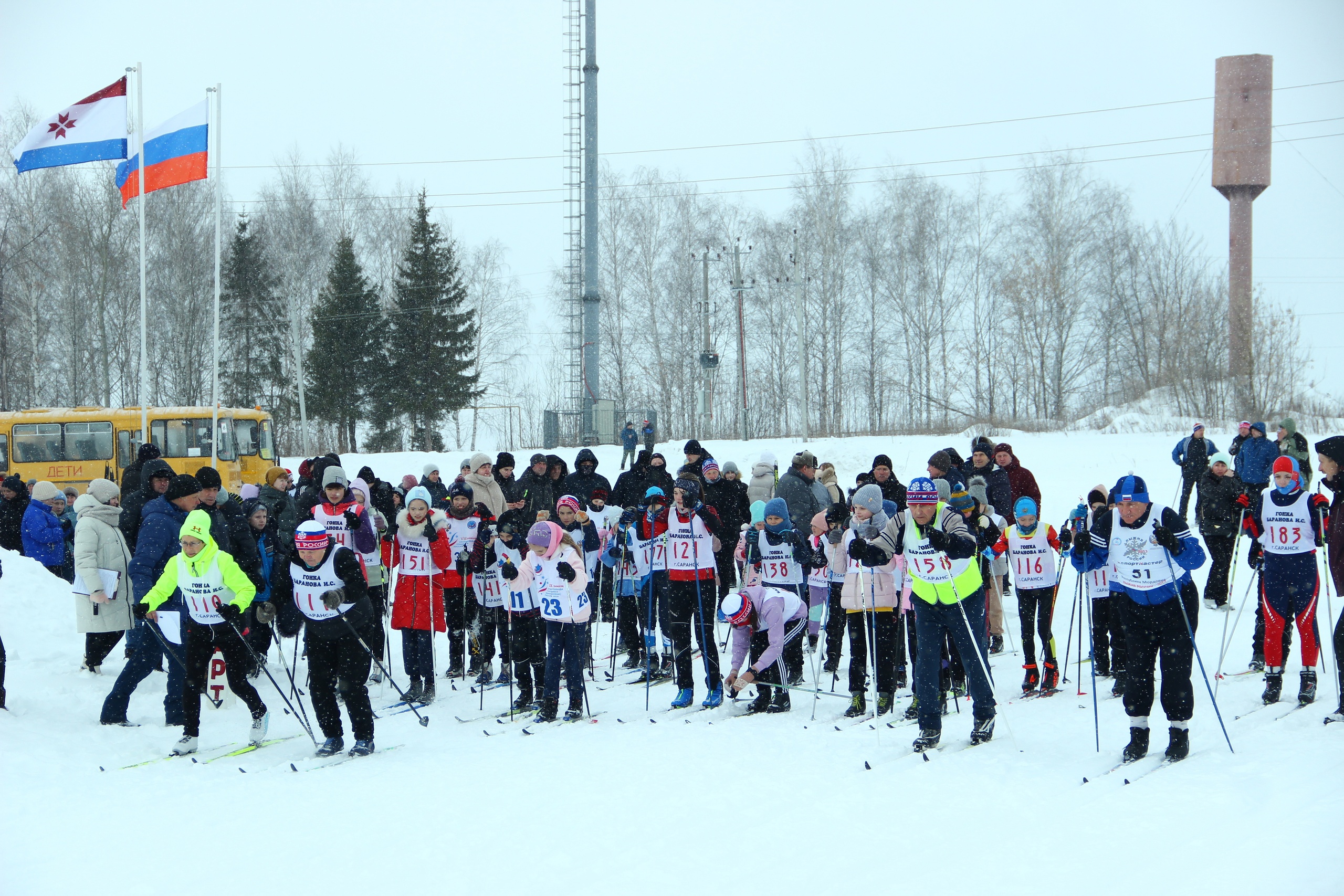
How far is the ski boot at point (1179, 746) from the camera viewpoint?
5.61 metres

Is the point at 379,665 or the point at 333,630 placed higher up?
the point at 333,630

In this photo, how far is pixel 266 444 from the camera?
2439cm

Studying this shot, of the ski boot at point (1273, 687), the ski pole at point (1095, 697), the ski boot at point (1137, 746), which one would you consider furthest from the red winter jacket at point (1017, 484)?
the ski boot at point (1137, 746)

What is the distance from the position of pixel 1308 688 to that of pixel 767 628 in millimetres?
3715

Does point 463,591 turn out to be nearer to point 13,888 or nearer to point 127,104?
point 13,888

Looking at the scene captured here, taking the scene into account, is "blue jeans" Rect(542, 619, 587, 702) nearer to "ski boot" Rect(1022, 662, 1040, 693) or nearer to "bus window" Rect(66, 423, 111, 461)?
"ski boot" Rect(1022, 662, 1040, 693)

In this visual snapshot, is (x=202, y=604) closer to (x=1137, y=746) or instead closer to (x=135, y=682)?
(x=135, y=682)

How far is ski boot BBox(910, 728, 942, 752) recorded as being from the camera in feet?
20.1

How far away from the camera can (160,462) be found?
7.59 metres

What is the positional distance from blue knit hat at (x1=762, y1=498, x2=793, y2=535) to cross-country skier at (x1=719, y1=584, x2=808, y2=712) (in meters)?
0.47

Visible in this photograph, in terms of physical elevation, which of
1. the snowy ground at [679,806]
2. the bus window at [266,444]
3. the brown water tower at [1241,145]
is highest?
the brown water tower at [1241,145]

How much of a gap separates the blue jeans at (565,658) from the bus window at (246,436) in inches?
730

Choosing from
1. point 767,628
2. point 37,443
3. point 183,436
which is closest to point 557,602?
point 767,628

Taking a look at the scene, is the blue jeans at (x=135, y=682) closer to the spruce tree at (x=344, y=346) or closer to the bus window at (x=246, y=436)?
the bus window at (x=246, y=436)
